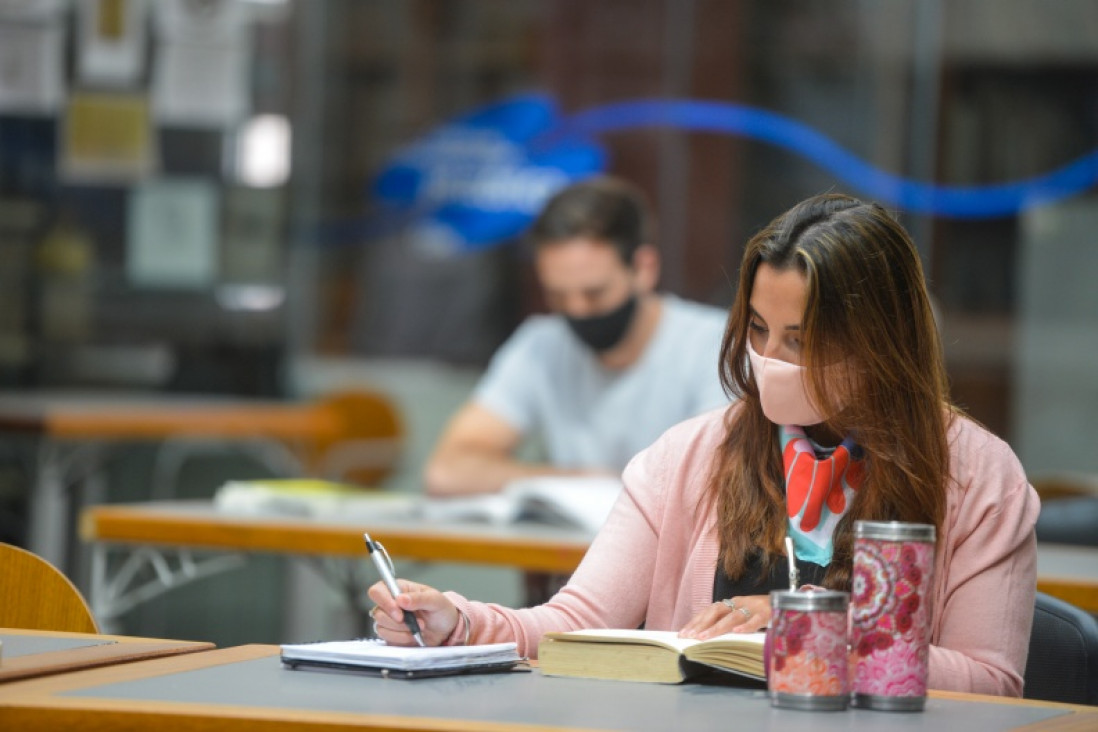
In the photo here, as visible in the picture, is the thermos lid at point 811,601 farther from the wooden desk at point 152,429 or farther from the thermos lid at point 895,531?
the wooden desk at point 152,429

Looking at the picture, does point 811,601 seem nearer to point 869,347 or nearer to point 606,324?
point 869,347

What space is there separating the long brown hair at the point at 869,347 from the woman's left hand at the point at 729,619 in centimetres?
12

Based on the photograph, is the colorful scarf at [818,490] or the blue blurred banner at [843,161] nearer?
the colorful scarf at [818,490]

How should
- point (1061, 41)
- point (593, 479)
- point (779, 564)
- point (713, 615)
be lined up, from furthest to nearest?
1. point (1061, 41)
2. point (593, 479)
3. point (779, 564)
4. point (713, 615)

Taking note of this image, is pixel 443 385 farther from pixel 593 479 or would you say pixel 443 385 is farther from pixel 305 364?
pixel 593 479

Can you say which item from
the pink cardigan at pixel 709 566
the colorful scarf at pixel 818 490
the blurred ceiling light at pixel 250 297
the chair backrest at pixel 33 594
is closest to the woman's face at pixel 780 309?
the colorful scarf at pixel 818 490

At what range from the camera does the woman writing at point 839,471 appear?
1839 millimetres

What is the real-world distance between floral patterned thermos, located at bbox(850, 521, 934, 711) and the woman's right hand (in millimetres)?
464

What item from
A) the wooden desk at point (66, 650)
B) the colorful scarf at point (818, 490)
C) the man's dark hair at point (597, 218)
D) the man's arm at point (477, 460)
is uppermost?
the man's dark hair at point (597, 218)

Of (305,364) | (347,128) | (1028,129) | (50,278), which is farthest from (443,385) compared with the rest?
(1028,129)

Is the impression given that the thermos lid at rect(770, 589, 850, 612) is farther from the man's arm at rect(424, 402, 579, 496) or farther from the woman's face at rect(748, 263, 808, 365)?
the man's arm at rect(424, 402, 579, 496)

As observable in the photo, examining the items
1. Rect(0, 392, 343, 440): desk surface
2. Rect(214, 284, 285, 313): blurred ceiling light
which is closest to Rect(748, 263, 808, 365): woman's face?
Rect(0, 392, 343, 440): desk surface

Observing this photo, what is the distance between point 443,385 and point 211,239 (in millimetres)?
1004

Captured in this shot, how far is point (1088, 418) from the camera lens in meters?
5.05
